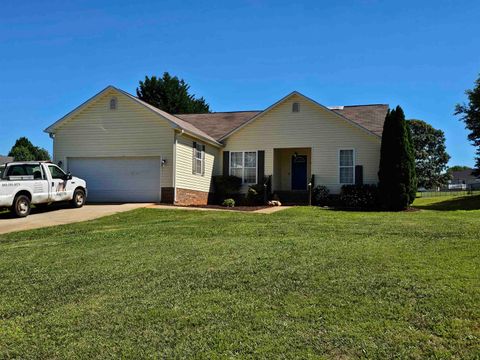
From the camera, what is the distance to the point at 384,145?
66.4ft

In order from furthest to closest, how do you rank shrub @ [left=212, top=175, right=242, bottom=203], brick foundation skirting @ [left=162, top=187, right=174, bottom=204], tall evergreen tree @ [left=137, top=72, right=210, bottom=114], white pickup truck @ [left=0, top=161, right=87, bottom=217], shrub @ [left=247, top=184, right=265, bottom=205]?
1. tall evergreen tree @ [left=137, top=72, right=210, bottom=114]
2. shrub @ [left=212, top=175, right=242, bottom=203]
3. shrub @ [left=247, top=184, right=265, bottom=205]
4. brick foundation skirting @ [left=162, top=187, right=174, bottom=204]
5. white pickup truck @ [left=0, top=161, right=87, bottom=217]

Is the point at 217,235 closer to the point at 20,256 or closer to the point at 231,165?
the point at 20,256

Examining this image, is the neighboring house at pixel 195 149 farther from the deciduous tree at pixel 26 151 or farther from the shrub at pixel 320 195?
the deciduous tree at pixel 26 151

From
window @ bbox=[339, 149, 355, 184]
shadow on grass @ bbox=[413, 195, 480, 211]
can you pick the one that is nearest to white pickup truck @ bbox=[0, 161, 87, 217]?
window @ bbox=[339, 149, 355, 184]

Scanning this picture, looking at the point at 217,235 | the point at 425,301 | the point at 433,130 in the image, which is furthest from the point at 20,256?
the point at 433,130

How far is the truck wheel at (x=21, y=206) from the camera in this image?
16.2 metres

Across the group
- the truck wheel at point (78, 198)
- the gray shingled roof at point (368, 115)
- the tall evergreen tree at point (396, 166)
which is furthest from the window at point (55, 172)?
the gray shingled roof at point (368, 115)

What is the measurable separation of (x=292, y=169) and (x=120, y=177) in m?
8.81

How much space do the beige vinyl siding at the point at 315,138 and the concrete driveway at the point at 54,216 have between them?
25.4 ft

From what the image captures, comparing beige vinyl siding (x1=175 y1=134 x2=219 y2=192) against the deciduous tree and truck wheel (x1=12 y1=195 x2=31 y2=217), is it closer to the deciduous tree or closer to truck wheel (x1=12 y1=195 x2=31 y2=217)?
truck wheel (x1=12 y1=195 x2=31 y2=217)

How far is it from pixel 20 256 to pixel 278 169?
17233 millimetres

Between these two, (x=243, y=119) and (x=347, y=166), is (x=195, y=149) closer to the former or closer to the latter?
(x=243, y=119)

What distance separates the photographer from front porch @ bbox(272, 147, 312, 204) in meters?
24.6

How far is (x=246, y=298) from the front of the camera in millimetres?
5637
